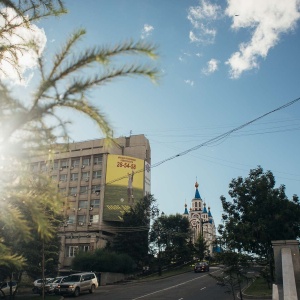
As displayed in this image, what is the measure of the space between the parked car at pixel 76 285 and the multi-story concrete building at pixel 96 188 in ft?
93.1

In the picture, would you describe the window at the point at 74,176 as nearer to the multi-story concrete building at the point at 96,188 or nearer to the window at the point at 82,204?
the multi-story concrete building at the point at 96,188

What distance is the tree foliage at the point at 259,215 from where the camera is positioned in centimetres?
2232

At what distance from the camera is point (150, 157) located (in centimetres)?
7462

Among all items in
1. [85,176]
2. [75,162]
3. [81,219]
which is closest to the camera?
[81,219]

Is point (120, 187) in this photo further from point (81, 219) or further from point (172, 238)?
point (172, 238)

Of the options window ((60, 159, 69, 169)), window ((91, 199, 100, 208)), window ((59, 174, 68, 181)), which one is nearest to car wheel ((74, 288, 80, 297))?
window ((91, 199, 100, 208))

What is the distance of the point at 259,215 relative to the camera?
82.3 ft

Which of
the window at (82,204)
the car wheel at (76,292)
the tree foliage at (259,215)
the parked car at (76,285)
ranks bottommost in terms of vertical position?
the car wheel at (76,292)

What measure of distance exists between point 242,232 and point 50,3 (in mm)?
20624

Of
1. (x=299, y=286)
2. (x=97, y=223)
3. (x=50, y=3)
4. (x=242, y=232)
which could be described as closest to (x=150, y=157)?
(x=97, y=223)

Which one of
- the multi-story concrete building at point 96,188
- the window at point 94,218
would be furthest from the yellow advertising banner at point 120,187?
the window at point 94,218

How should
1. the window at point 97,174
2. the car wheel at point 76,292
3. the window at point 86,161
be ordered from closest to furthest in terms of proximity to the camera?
the car wheel at point 76,292
the window at point 97,174
the window at point 86,161

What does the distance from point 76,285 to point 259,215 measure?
16059 mm

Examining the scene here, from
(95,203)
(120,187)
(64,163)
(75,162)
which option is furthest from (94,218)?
(64,163)
